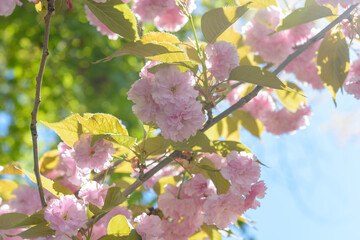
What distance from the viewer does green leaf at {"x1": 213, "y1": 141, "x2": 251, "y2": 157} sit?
789 mm

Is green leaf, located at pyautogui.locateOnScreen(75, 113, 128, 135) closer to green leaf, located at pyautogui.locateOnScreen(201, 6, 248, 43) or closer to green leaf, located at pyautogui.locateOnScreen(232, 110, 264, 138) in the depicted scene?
green leaf, located at pyautogui.locateOnScreen(201, 6, 248, 43)

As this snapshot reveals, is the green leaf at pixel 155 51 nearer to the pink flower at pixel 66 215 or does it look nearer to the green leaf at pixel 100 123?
the green leaf at pixel 100 123

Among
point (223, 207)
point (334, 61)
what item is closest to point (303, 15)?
point (334, 61)

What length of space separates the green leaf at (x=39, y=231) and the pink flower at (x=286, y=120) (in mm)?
769

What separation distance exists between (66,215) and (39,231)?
5 centimetres

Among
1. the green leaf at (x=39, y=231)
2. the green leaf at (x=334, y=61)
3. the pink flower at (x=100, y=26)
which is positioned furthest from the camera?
the pink flower at (x=100, y=26)

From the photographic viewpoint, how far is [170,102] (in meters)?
0.66

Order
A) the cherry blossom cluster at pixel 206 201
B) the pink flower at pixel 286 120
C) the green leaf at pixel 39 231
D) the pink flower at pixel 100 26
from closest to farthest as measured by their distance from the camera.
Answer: the green leaf at pixel 39 231 → the cherry blossom cluster at pixel 206 201 → the pink flower at pixel 100 26 → the pink flower at pixel 286 120

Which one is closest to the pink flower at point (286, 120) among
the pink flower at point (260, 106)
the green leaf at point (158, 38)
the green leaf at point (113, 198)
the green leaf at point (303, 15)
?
the pink flower at point (260, 106)

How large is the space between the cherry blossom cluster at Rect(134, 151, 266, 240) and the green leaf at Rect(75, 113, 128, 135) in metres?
0.18

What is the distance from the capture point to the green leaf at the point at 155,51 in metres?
0.68

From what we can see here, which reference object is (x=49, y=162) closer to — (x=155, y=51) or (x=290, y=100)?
(x=155, y=51)

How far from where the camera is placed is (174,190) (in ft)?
2.95

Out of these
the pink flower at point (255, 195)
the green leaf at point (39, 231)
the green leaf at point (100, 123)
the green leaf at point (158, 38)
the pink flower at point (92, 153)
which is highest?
the green leaf at point (158, 38)
